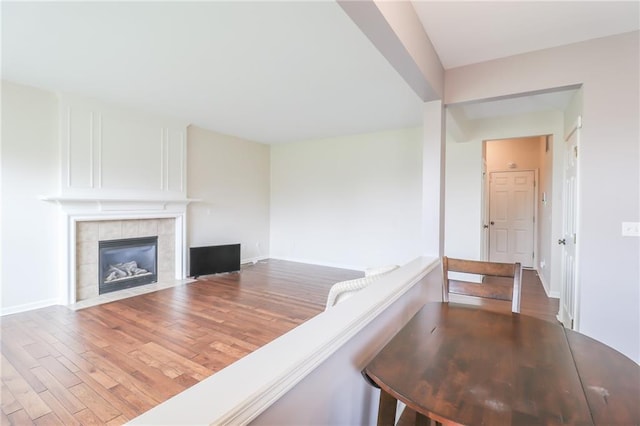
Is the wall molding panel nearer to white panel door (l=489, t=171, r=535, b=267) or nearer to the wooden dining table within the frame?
the wooden dining table

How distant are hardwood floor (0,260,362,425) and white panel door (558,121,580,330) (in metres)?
2.47

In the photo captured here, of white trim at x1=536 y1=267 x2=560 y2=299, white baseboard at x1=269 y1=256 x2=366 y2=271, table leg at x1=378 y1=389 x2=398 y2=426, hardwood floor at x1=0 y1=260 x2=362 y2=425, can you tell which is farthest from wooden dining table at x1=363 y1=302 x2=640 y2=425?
white baseboard at x1=269 y1=256 x2=366 y2=271

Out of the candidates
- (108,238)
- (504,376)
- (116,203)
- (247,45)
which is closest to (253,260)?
(108,238)

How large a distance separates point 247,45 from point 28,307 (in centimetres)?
382

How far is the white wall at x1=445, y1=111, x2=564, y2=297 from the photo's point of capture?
405 cm

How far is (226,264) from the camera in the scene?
5355 mm

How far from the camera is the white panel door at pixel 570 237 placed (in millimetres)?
2648

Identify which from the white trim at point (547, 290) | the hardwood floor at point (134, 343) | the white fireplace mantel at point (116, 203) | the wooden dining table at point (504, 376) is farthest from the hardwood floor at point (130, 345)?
the white trim at point (547, 290)

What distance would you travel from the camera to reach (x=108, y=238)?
4148 millimetres

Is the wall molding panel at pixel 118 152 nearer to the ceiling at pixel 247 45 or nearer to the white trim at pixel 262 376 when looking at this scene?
the ceiling at pixel 247 45

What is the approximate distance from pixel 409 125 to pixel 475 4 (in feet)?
10.5

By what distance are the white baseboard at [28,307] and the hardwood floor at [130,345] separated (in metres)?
0.11

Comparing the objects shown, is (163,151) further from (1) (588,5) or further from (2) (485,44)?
(1) (588,5)

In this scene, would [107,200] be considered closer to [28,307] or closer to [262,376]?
A: [28,307]
